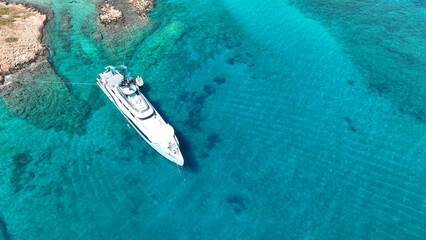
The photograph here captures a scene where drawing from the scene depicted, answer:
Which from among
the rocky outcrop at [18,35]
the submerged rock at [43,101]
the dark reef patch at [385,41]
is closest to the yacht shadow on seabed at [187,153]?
the submerged rock at [43,101]

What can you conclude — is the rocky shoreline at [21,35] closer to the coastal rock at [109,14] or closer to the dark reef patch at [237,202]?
the coastal rock at [109,14]

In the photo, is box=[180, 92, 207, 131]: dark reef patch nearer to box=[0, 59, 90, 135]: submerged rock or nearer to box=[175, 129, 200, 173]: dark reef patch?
box=[175, 129, 200, 173]: dark reef patch

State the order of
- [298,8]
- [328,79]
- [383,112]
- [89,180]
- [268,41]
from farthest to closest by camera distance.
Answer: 1. [298,8]
2. [268,41]
3. [328,79]
4. [383,112]
5. [89,180]

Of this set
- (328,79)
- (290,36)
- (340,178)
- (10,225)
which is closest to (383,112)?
(328,79)

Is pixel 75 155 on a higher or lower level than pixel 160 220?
higher

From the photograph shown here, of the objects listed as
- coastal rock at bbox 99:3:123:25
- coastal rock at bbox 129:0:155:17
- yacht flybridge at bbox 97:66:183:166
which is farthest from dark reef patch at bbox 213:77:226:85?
coastal rock at bbox 99:3:123:25

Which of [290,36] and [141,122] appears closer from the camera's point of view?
[141,122]

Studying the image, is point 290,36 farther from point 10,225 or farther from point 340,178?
point 10,225
